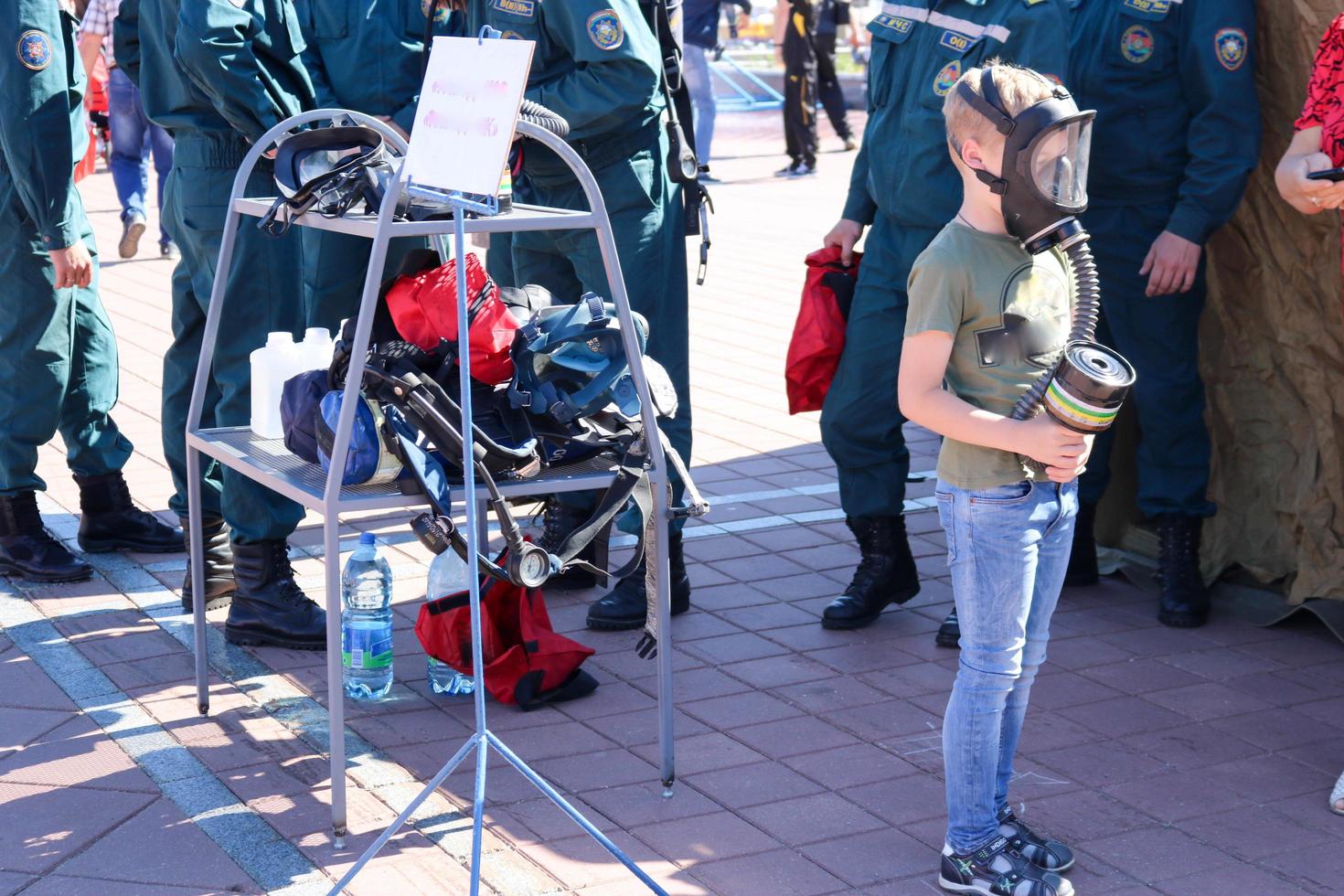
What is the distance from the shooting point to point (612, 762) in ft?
12.4

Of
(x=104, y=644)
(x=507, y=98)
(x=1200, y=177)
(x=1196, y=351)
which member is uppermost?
(x=507, y=98)

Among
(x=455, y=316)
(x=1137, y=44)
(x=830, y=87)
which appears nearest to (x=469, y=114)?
(x=455, y=316)

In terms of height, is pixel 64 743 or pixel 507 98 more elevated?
pixel 507 98

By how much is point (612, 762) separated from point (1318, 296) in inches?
99.0

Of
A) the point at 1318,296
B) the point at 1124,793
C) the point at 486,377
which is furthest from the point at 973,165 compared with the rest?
the point at 1318,296

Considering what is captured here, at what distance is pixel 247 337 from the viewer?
4.48m

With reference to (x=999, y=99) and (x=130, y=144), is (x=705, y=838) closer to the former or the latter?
(x=999, y=99)

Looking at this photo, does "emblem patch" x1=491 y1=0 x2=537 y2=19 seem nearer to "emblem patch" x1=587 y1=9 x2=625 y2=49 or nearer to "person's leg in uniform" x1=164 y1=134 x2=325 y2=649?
"emblem patch" x1=587 y1=9 x2=625 y2=49

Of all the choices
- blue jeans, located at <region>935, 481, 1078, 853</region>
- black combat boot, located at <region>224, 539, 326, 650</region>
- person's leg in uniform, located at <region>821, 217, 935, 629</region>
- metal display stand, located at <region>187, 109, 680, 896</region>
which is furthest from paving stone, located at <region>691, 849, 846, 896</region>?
black combat boot, located at <region>224, 539, 326, 650</region>

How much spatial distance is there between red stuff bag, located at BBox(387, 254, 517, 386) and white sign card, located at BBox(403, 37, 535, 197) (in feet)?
0.94

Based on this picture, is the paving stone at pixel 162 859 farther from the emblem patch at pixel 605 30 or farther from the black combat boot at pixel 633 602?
the emblem patch at pixel 605 30

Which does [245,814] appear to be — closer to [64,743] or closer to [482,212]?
[64,743]

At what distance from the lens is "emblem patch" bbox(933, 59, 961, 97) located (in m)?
4.29

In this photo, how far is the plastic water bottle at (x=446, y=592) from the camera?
4.18 m
